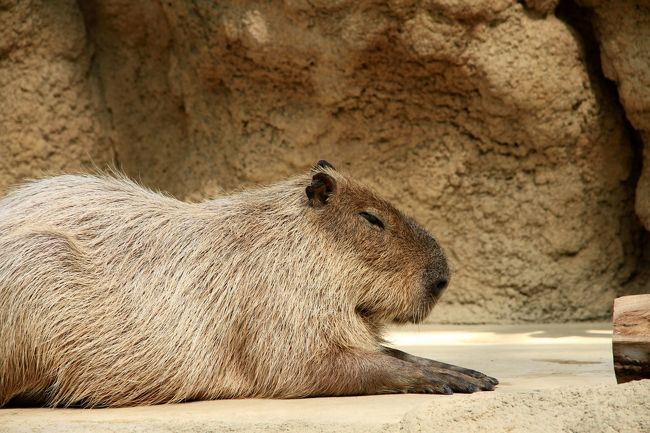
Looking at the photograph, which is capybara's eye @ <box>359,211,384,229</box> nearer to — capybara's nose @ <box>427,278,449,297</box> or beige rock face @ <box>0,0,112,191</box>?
capybara's nose @ <box>427,278,449,297</box>

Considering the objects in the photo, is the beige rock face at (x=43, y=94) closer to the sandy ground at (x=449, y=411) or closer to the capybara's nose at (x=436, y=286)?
the sandy ground at (x=449, y=411)

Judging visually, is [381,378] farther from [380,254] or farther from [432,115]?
[432,115]

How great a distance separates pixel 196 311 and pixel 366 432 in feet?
5.23

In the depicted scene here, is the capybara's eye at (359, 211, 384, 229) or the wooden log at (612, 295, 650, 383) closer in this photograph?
the wooden log at (612, 295, 650, 383)

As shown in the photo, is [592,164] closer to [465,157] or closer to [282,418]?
[465,157]

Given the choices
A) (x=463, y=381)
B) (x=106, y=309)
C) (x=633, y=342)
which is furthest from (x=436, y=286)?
(x=106, y=309)

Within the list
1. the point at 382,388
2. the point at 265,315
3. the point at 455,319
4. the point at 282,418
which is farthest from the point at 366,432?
the point at 455,319

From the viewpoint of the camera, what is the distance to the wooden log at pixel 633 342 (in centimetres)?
396

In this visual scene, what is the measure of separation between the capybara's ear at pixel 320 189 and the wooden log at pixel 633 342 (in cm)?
187

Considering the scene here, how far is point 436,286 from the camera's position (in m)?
5.36

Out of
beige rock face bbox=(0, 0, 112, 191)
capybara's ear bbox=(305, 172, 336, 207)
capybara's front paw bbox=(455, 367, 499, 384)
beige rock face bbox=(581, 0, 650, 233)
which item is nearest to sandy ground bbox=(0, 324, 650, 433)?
capybara's front paw bbox=(455, 367, 499, 384)

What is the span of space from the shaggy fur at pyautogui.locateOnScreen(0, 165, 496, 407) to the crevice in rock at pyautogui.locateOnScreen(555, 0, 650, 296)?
3.85 meters

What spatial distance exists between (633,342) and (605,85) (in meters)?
5.08

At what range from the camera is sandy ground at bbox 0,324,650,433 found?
356 cm
